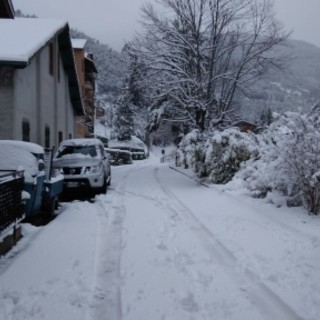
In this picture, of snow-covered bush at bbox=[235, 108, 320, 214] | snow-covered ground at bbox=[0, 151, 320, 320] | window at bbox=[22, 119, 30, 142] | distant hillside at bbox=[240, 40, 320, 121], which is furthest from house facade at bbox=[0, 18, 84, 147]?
distant hillside at bbox=[240, 40, 320, 121]

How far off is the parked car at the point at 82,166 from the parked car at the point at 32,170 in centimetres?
365

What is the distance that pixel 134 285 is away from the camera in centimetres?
569

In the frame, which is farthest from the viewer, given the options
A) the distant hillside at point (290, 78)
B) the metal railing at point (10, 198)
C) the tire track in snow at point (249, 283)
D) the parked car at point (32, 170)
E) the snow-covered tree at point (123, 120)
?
the snow-covered tree at point (123, 120)

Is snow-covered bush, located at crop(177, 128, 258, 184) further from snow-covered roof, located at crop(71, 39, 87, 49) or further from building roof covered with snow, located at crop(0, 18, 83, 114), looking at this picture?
snow-covered roof, located at crop(71, 39, 87, 49)

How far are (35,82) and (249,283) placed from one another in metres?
14.4

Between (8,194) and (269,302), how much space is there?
4735mm

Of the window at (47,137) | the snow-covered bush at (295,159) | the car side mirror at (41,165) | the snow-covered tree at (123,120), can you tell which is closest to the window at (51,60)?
the window at (47,137)

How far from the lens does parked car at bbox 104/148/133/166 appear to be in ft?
131

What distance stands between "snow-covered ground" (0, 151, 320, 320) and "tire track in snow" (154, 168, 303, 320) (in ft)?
0.04

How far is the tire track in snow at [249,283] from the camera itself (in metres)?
4.80

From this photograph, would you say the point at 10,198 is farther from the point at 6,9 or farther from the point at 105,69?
the point at 105,69

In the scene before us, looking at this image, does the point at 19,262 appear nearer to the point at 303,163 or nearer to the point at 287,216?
the point at 287,216

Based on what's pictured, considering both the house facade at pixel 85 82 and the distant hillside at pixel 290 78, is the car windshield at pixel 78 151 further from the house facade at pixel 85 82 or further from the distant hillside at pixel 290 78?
the house facade at pixel 85 82

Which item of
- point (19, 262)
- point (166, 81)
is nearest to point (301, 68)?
point (166, 81)
